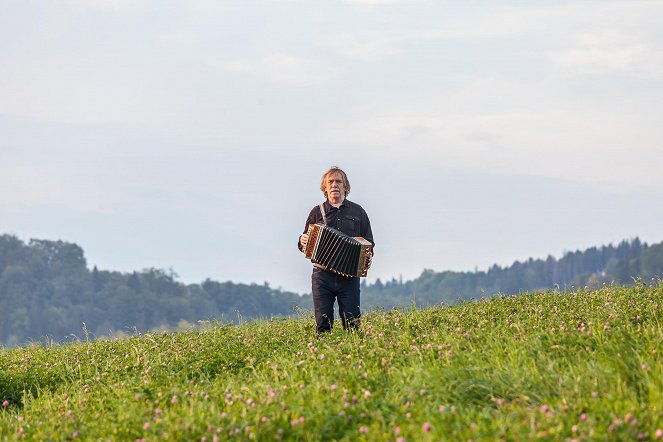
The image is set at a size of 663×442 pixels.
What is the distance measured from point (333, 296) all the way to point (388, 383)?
4.60m

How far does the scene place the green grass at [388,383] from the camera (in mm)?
8172

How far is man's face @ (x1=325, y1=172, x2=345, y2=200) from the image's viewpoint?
14.2 m

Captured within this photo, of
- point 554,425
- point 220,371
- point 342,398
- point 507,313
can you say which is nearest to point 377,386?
point 342,398

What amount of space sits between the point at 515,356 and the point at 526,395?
1199mm

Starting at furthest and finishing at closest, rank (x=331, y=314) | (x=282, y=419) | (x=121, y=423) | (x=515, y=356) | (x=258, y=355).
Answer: (x=331, y=314) < (x=258, y=355) < (x=515, y=356) < (x=121, y=423) < (x=282, y=419)

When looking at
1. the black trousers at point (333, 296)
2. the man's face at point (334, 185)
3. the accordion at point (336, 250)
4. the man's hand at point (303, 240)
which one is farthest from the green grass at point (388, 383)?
the man's face at point (334, 185)

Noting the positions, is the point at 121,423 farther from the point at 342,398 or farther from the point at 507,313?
the point at 507,313

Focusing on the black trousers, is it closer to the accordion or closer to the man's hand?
the accordion

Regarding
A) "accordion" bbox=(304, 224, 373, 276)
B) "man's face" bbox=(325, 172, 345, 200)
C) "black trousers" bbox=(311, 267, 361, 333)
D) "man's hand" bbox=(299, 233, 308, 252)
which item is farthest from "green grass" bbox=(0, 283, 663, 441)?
"man's face" bbox=(325, 172, 345, 200)

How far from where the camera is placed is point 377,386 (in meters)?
9.87

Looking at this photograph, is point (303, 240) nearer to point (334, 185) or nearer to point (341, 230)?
point (341, 230)

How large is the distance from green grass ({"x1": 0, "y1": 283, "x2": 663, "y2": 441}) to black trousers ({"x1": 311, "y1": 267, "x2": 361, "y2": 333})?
12.8 inches

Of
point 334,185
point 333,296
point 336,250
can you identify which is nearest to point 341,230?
point 336,250

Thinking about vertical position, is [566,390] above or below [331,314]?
below
